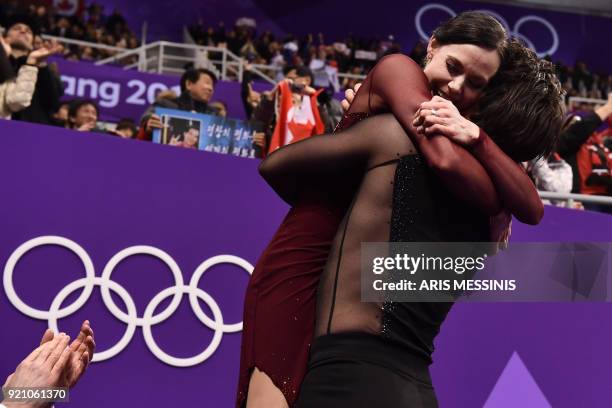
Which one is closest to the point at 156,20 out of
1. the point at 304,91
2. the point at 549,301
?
the point at 304,91

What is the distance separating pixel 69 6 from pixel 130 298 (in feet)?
56.3

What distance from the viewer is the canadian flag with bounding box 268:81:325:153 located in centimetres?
534

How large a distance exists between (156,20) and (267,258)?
19466mm

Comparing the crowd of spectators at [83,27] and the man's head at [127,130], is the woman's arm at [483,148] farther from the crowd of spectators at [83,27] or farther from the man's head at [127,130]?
the crowd of spectators at [83,27]

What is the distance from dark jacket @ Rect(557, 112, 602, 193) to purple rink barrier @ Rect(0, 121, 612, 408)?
2009 millimetres

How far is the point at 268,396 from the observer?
6.03 feet

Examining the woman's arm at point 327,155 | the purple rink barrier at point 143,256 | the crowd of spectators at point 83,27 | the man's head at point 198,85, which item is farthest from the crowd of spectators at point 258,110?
the crowd of spectators at point 83,27

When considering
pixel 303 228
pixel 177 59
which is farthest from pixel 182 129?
pixel 177 59

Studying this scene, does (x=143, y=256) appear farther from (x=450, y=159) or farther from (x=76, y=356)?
(x=450, y=159)

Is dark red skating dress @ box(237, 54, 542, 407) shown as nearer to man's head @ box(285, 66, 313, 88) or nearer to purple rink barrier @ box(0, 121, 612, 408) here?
purple rink barrier @ box(0, 121, 612, 408)

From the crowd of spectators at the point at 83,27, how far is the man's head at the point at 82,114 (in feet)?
28.3

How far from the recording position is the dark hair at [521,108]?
5.84ft

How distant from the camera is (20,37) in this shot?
5.27 metres

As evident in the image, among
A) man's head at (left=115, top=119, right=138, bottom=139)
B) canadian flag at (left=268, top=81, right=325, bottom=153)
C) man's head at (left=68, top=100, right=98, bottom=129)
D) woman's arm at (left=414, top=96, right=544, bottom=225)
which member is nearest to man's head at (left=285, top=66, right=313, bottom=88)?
canadian flag at (left=268, top=81, right=325, bottom=153)
